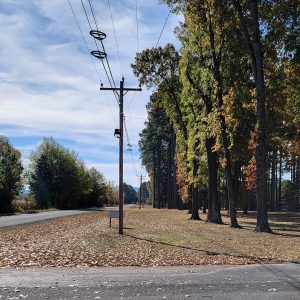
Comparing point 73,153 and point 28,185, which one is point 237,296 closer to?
point 28,185

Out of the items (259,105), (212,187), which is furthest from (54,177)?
(259,105)

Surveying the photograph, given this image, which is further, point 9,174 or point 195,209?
point 9,174

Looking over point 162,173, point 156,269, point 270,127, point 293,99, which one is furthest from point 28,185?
point 156,269

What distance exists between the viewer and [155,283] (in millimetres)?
9656

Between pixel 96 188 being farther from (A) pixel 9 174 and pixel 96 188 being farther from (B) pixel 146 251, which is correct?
(B) pixel 146 251

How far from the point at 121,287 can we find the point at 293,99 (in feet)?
68.4

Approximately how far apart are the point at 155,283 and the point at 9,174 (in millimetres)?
57589

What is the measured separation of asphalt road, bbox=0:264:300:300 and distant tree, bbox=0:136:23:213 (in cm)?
5230

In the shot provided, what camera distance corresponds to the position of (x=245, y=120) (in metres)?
28.9

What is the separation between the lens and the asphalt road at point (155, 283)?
853cm

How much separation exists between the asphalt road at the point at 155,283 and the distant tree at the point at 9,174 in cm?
5230

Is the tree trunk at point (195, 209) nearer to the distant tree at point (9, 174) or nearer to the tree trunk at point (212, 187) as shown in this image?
the tree trunk at point (212, 187)

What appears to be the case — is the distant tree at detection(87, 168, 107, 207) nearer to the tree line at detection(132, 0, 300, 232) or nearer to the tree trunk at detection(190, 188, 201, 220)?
the tree trunk at detection(190, 188, 201, 220)

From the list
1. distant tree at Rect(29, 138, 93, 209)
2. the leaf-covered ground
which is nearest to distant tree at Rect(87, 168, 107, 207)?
distant tree at Rect(29, 138, 93, 209)
